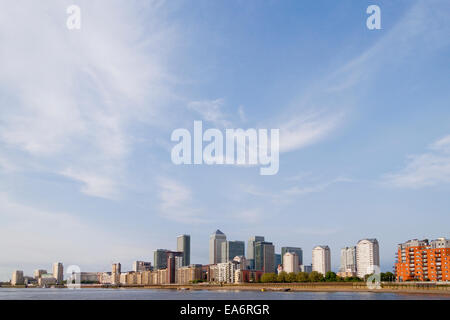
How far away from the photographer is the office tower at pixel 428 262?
179875mm

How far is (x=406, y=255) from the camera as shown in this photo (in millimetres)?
199500

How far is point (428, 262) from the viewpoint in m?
186

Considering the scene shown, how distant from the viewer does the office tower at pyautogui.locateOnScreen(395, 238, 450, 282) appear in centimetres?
17988
